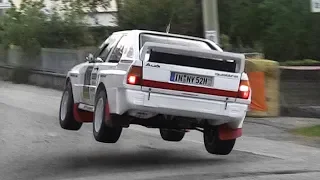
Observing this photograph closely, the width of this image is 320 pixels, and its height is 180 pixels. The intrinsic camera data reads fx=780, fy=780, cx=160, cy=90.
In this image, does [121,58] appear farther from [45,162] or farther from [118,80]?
[45,162]

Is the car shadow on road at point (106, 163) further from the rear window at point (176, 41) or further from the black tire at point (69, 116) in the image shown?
the rear window at point (176, 41)

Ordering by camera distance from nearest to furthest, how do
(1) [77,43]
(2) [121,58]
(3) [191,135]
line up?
(2) [121,58] < (3) [191,135] < (1) [77,43]

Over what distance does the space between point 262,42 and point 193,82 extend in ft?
51.2

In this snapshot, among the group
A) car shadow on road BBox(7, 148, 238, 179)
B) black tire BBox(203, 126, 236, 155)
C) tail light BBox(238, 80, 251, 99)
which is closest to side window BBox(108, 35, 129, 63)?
car shadow on road BBox(7, 148, 238, 179)

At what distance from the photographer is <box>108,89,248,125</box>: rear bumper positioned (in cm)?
1034

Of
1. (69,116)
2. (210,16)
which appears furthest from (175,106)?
(210,16)

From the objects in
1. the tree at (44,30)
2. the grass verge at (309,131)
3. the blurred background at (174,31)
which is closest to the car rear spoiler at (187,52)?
the blurred background at (174,31)

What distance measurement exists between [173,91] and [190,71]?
0.36 m

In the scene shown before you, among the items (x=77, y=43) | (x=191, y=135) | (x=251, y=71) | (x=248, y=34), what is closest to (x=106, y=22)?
(x=77, y=43)

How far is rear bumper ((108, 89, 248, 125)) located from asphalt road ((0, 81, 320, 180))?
29.1 inches

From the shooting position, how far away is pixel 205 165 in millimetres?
10945

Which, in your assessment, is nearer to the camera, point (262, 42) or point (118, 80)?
point (118, 80)

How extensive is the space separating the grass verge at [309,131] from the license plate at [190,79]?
5301mm

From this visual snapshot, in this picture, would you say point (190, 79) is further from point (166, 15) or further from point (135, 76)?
point (166, 15)
